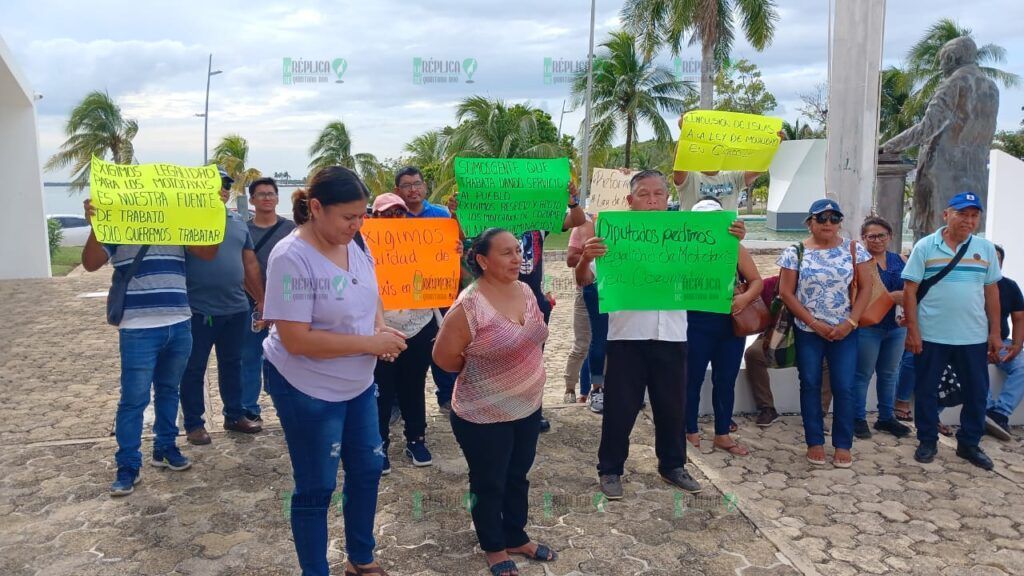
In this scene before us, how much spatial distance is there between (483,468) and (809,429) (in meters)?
2.70

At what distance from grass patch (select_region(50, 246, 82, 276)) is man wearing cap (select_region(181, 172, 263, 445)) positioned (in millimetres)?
16834

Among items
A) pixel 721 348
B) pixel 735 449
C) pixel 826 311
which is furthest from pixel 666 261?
pixel 735 449

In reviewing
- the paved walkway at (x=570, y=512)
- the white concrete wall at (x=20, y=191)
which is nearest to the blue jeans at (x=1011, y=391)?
the paved walkway at (x=570, y=512)

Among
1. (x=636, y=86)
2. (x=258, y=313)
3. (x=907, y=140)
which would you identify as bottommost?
(x=258, y=313)

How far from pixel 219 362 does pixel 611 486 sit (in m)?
2.92

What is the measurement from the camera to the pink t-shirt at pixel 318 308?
2.91 meters

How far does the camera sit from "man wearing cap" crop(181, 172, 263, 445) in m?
5.17

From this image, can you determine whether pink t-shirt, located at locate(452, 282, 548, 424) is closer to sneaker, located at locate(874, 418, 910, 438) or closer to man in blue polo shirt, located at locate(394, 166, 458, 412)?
man in blue polo shirt, located at locate(394, 166, 458, 412)

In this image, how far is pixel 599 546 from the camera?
3.93m

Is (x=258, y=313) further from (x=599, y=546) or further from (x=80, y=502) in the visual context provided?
(x=599, y=546)

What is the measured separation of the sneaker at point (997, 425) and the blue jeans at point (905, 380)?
555 mm

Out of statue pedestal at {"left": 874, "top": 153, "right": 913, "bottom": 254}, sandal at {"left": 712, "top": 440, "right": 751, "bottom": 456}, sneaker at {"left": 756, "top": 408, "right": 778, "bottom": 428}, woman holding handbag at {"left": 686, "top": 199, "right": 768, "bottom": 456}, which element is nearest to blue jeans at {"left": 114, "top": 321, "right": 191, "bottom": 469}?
woman holding handbag at {"left": 686, "top": 199, "right": 768, "bottom": 456}

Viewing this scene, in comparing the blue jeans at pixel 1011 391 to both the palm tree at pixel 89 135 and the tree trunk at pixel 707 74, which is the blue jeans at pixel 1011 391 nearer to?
the tree trunk at pixel 707 74

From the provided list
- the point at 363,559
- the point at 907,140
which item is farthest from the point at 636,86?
the point at 363,559
